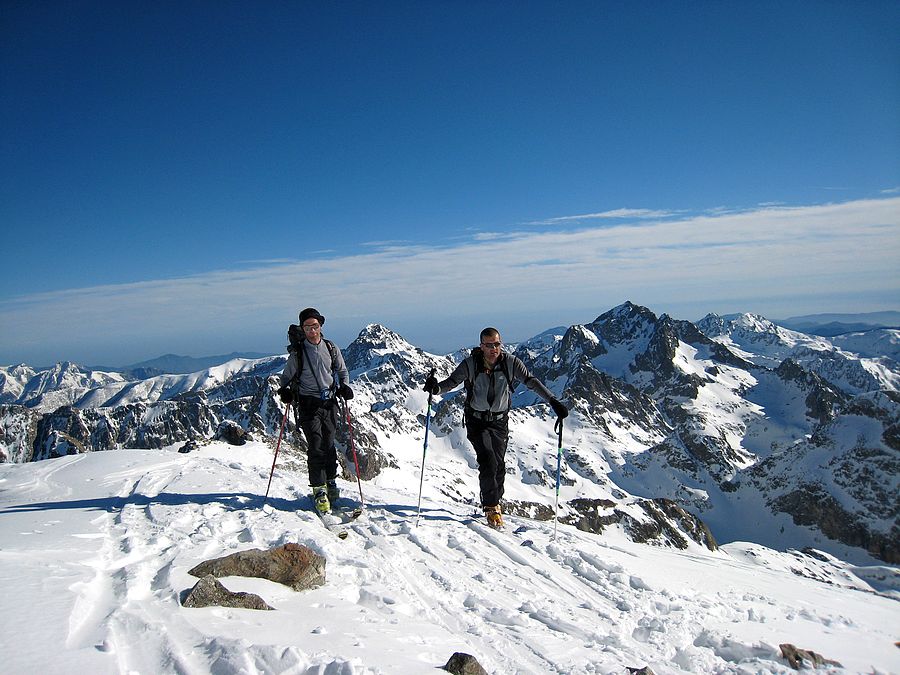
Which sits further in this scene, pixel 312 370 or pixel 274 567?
pixel 312 370

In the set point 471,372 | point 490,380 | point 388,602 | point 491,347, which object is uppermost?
point 491,347

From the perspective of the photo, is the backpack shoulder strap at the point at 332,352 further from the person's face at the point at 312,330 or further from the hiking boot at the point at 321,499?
the hiking boot at the point at 321,499

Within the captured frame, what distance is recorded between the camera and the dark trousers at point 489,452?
10.3 metres

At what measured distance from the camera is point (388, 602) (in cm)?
634

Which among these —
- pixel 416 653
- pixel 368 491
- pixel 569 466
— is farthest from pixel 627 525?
pixel 416 653

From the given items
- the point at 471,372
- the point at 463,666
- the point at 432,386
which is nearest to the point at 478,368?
the point at 471,372

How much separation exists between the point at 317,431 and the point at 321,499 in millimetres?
1389

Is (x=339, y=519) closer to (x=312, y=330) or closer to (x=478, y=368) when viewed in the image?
(x=312, y=330)

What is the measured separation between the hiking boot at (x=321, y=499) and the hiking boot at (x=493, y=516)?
3.25 m

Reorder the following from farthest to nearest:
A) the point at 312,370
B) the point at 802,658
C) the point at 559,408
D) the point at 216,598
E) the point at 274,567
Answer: the point at 312,370 < the point at 559,408 < the point at 274,567 < the point at 802,658 < the point at 216,598

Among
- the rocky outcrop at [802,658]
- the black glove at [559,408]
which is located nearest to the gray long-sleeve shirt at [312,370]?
the black glove at [559,408]

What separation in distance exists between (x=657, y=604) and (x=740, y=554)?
115 meters

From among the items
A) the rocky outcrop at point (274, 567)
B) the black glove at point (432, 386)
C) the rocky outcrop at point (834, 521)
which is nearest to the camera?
the rocky outcrop at point (274, 567)

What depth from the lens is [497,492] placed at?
10523mm
